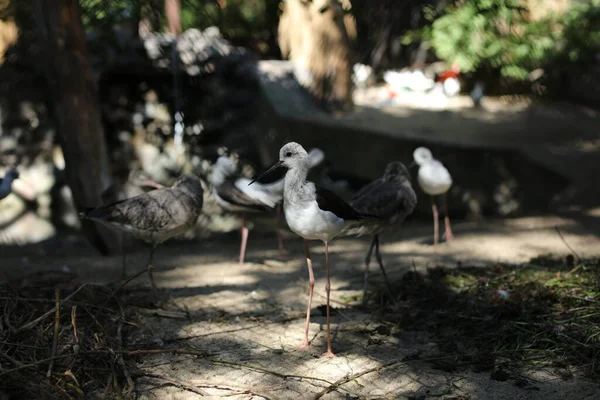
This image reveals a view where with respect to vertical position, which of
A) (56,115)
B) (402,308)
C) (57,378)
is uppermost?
(56,115)

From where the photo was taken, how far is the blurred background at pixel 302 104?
795cm

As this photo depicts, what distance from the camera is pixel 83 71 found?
7.62 m

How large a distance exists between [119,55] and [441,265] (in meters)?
7.36

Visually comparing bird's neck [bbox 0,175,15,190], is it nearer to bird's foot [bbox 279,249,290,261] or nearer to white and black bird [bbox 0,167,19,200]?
white and black bird [bbox 0,167,19,200]

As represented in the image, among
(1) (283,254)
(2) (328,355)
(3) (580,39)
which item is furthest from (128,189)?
(3) (580,39)

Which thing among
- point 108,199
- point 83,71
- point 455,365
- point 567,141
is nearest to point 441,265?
point 455,365

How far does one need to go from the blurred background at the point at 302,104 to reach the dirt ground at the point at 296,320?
1.22 metres

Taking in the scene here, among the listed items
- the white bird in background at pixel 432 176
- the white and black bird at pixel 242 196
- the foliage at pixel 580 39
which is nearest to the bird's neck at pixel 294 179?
the white and black bird at pixel 242 196

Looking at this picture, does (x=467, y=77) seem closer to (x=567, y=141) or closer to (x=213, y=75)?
(x=567, y=141)

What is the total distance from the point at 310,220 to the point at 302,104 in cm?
712

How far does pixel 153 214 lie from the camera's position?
586cm

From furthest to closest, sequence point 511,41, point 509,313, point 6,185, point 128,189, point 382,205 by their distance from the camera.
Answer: point 511,41, point 6,185, point 128,189, point 382,205, point 509,313

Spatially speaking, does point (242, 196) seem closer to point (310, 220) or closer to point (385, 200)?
point (385, 200)

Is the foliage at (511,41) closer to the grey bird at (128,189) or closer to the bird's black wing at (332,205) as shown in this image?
the grey bird at (128,189)
